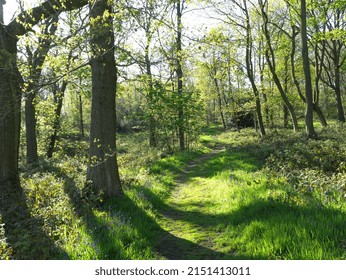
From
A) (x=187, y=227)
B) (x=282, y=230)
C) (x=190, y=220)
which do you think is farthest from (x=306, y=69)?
(x=282, y=230)

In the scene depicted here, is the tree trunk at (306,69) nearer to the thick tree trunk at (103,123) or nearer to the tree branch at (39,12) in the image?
the thick tree trunk at (103,123)

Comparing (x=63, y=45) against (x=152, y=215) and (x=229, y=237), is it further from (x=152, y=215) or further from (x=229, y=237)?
(x=229, y=237)

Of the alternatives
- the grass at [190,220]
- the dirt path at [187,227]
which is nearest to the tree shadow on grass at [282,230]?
the grass at [190,220]

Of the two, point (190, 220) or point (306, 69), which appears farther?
point (306, 69)

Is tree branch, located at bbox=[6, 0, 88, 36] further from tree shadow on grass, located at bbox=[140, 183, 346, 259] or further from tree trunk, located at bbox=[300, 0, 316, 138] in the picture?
tree trunk, located at bbox=[300, 0, 316, 138]

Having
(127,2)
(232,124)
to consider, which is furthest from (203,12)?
(232,124)

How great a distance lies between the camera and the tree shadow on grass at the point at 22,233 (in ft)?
15.9

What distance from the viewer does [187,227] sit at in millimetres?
6559

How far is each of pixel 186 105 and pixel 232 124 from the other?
85.2 ft

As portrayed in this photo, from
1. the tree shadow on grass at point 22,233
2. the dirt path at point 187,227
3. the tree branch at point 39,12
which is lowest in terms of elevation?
the dirt path at point 187,227

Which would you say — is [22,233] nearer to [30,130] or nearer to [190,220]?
[190,220]

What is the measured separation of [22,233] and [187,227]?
3.63 m

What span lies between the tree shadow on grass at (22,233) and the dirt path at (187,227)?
6.75ft

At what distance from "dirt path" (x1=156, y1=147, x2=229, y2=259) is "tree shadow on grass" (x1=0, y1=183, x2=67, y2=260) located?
81.1 inches
